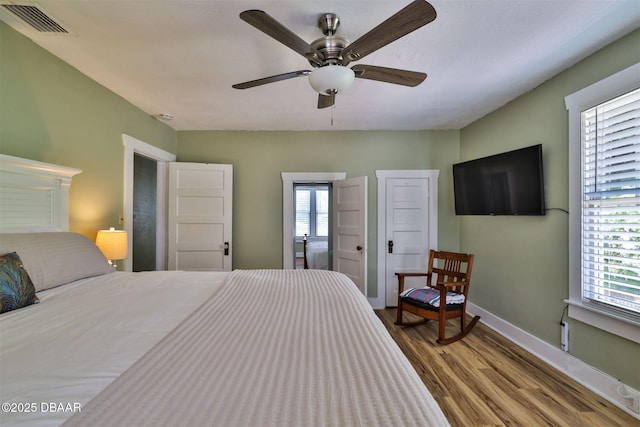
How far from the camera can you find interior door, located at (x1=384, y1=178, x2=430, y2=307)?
3.70 meters

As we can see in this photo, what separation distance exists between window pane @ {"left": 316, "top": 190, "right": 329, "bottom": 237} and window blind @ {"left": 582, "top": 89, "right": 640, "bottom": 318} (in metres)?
5.22

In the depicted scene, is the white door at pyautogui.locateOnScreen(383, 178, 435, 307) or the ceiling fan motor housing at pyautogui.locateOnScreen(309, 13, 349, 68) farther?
the white door at pyautogui.locateOnScreen(383, 178, 435, 307)

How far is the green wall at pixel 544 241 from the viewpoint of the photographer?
6.02 ft

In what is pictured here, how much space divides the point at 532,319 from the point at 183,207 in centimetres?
413

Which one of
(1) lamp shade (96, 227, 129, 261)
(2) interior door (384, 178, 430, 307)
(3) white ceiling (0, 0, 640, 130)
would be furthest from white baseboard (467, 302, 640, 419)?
(1) lamp shade (96, 227, 129, 261)

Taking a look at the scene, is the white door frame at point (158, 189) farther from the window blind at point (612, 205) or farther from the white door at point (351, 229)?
the window blind at point (612, 205)

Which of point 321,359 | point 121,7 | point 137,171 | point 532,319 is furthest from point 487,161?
point 137,171

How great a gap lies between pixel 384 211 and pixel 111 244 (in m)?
3.09

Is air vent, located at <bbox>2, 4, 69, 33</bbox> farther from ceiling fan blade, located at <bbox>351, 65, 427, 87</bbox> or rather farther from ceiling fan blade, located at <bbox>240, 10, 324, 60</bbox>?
ceiling fan blade, located at <bbox>351, 65, 427, 87</bbox>

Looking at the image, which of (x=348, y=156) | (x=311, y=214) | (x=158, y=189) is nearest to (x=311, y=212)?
(x=311, y=214)

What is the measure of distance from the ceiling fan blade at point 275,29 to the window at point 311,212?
5420mm

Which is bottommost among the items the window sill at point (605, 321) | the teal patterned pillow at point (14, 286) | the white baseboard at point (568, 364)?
the white baseboard at point (568, 364)

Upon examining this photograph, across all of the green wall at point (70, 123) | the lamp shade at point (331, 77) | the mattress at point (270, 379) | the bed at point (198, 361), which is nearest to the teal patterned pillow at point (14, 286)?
the bed at point (198, 361)

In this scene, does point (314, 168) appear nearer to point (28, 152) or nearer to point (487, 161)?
point (487, 161)
